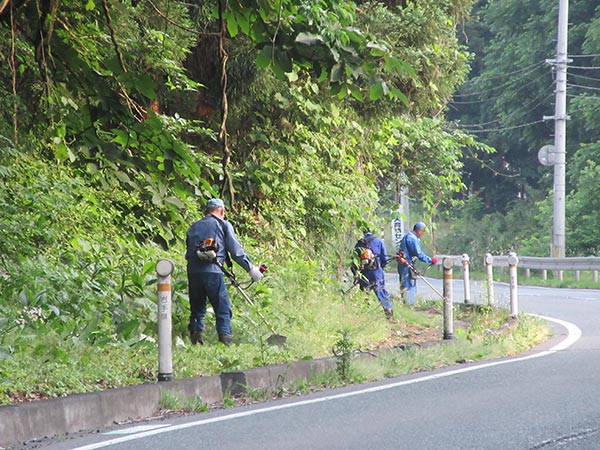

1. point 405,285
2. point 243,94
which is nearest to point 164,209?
point 243,94

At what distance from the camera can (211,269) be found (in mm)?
11719

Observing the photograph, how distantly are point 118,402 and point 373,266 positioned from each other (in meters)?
10.7

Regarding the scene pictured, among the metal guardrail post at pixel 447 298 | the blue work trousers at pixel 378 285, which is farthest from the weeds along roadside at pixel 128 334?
the blue work trousers at pixel 378 285

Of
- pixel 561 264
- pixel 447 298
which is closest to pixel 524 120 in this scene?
pixel 561 264

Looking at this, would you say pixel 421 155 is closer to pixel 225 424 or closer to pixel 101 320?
pixel 101 320

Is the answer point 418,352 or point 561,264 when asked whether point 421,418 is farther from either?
point 561,264

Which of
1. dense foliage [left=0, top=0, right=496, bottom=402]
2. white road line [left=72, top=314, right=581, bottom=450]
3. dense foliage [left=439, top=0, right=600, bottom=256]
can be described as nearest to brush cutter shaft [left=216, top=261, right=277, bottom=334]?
dense foliage [left=0, top=0, right=496, bottom=402]

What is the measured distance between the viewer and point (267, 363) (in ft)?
35.0

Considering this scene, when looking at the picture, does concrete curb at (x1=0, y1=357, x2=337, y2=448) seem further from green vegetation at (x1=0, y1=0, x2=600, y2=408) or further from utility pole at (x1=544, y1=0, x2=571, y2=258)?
utility pole at (x1=544, y1=0, x2=571, y2=258)

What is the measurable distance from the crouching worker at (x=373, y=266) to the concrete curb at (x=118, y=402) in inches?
286

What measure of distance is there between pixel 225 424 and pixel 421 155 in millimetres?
17169

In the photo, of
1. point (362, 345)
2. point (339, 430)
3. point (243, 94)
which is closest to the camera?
point (339, 430)

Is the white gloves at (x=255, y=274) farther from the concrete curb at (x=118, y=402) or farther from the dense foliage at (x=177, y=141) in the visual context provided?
the concrete curb at (x=118, y=402)

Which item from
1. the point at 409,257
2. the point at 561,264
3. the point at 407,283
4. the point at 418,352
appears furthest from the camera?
the point at 561,264
